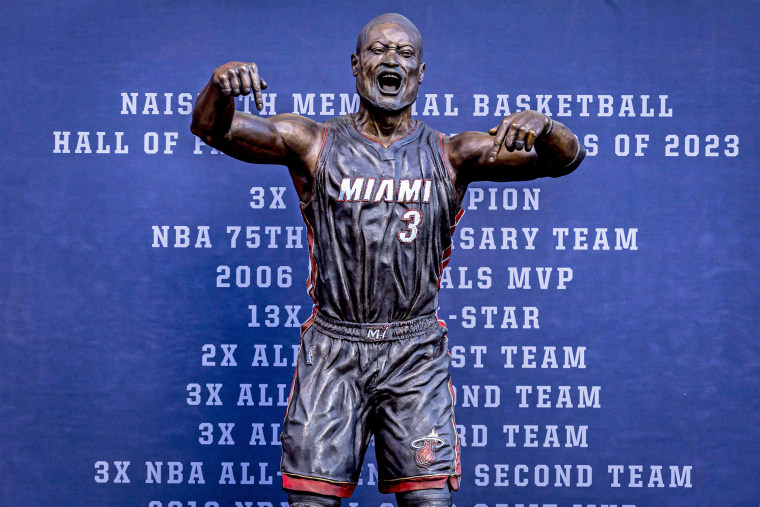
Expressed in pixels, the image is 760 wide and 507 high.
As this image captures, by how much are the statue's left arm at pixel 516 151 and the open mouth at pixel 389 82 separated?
0.88ft

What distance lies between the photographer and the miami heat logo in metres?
3.17

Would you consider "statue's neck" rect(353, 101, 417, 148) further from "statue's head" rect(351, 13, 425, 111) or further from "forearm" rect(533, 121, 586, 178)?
"forearm" rect(533, 121, 586, 178)

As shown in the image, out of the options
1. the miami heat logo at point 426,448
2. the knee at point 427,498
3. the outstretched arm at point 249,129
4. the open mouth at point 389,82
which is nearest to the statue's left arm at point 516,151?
the open mouth at point 389,82

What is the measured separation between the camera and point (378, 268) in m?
3.24

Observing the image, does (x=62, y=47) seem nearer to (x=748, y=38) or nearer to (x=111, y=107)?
(x=111, y=107)

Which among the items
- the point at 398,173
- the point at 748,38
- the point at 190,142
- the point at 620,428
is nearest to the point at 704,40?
the point at 748,38

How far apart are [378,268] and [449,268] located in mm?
1463

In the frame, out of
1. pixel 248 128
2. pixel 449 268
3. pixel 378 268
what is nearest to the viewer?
pixel 248 128

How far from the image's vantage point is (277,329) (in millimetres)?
4641

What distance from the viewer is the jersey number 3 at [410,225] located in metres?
3.24

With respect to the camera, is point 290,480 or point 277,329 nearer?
point 290,480

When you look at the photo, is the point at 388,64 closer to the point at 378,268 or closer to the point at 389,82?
the point at 389,82

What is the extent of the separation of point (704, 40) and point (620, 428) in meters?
1.88

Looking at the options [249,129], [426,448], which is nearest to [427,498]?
[426,448]
